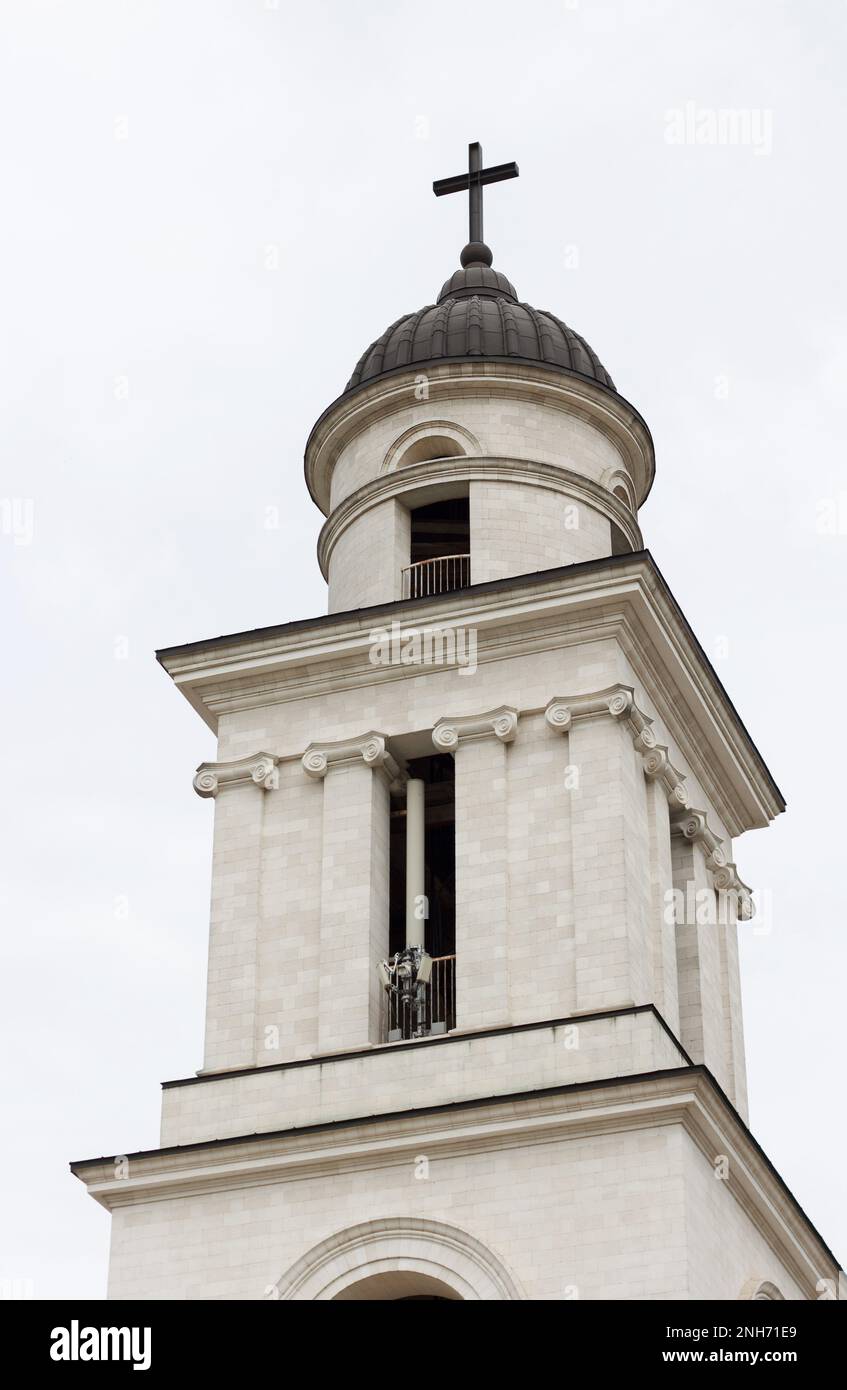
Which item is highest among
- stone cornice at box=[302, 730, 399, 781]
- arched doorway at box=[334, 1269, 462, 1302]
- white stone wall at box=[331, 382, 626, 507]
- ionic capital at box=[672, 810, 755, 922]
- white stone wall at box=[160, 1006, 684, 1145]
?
white stone wall at box=[331, 382, 626, 507]

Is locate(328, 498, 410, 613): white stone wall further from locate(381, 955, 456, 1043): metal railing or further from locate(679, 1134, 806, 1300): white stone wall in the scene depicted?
locate(679, 1134, 806, 1300): white stone wall

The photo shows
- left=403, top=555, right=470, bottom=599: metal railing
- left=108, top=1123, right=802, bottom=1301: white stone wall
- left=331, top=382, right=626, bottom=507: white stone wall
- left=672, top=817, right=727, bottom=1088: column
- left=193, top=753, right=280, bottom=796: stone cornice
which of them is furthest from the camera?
left=331, top=382, right=626, bottom=507: white stone wall

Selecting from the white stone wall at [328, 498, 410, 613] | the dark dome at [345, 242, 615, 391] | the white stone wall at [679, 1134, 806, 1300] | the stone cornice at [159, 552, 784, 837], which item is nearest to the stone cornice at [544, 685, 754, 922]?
the stone cornice at [159, 552, 784, 837]

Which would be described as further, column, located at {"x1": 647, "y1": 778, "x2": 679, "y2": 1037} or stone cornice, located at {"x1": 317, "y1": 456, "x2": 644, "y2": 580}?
stone cornice, located at {"x1": 317, "y1": 456, "x2": 644, "y2": 580}

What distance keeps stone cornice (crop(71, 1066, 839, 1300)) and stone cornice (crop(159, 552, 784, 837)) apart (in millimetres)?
7090

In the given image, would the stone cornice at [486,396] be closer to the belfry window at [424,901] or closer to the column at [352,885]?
the belfry window at [424,901]

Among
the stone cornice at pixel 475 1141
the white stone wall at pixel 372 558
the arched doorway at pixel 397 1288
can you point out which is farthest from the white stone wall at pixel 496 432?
the arched doorway at pixel 397 1288

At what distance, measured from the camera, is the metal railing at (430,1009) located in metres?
33.3

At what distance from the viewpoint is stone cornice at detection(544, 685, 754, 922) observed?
113ft

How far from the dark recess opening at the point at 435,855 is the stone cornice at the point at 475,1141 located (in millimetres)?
5018

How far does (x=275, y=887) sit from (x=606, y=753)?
4.93m

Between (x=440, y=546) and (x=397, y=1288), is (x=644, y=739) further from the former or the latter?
(x=397, y=1288)

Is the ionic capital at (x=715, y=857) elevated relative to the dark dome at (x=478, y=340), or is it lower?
lower

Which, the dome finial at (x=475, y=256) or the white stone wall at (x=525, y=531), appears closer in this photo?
the white stone wall at (x=525, y=531)
